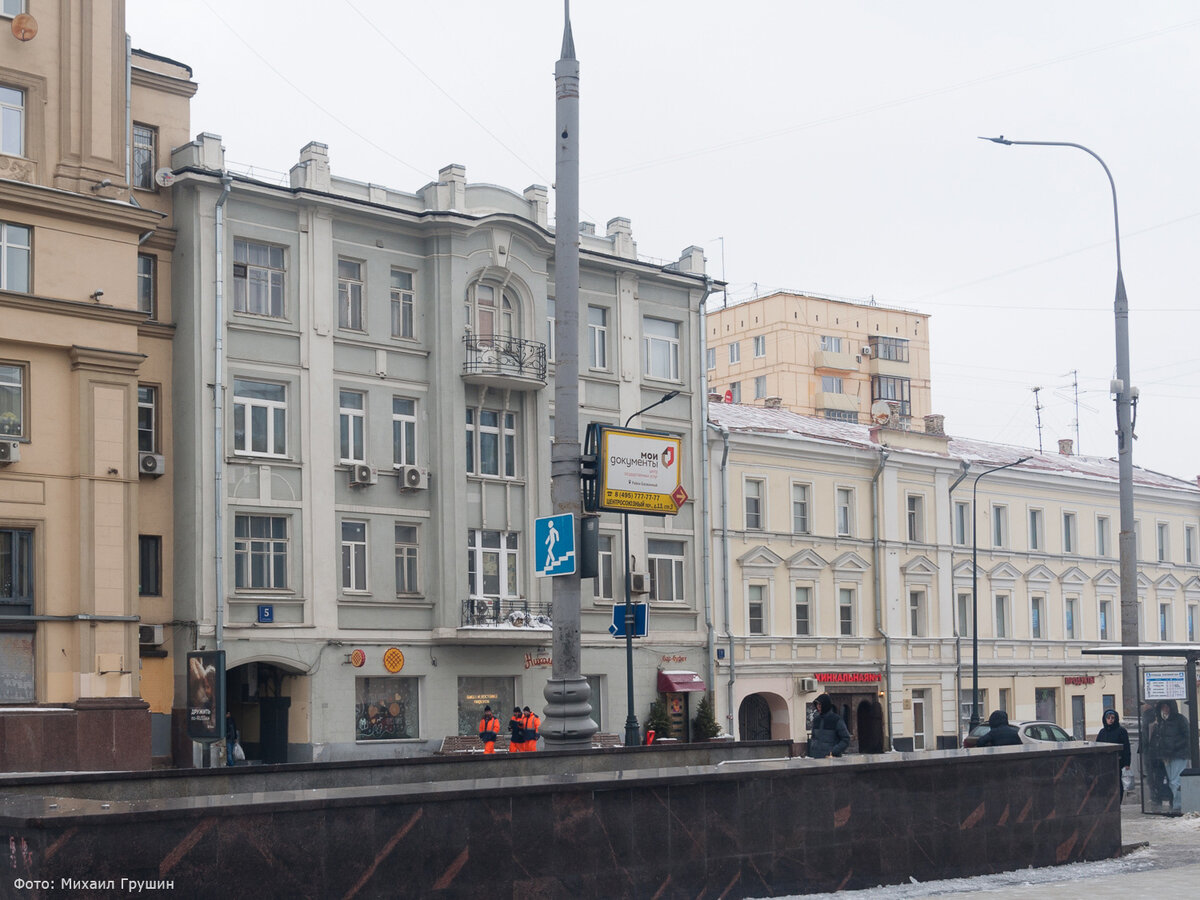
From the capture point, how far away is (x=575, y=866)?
11227 mm

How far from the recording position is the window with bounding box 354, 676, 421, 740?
118 feet

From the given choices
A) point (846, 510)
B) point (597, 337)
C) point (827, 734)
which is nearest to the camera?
point (827, 734)

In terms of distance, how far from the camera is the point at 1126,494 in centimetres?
2647

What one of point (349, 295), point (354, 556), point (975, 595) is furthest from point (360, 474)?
point (975, 595)

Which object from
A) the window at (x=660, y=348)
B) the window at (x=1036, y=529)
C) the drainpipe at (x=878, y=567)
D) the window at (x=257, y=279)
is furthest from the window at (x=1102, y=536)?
the window at (x=257, y=279)

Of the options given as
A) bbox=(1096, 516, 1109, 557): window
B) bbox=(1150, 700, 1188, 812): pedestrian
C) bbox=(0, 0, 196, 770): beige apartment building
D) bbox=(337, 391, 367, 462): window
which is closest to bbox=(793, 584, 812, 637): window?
bbox=(337, 391, 367, 462): window

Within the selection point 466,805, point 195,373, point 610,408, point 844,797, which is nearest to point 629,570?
point 610,408

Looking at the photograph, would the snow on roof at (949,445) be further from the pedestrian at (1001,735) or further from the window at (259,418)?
the pedestrian at (1001,735)

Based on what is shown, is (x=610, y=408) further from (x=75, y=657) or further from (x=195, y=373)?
(x=75, y=657)

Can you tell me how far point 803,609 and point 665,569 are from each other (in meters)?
5.77

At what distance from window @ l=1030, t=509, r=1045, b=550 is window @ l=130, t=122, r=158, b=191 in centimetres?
3317

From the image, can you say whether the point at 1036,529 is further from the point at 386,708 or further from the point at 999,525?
the point at 386,708

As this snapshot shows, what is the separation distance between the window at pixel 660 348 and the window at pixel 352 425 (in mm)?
9342

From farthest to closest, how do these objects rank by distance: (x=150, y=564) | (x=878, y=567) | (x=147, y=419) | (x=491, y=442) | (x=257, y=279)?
(x=878, y=567) < (x=491, y=442) < (x=257, y=279) < (x=147, y=419) < (x=150, y=564)
